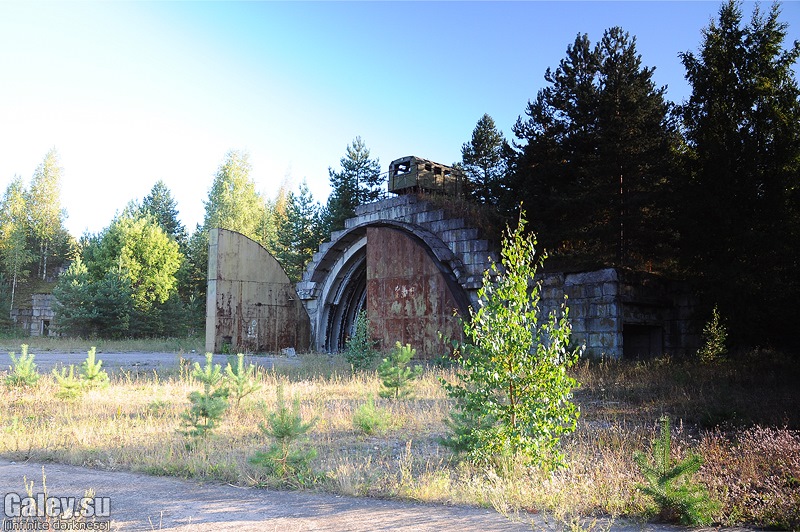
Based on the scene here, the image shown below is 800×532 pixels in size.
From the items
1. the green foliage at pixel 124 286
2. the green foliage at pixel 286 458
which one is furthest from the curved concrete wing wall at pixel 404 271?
the green foliage at pixel 124 286

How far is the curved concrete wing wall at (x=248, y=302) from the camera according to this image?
23.9 metres

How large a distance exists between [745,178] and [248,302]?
19.3 metres

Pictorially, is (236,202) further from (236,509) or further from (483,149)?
(236,509)

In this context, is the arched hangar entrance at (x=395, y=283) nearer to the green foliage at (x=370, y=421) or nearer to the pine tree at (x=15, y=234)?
the green foliage at (x=370, y=421)

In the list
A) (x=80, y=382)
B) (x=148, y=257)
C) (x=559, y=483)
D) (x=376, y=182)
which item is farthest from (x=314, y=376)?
(x=148, y=257)

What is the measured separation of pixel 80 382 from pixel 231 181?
140 ft

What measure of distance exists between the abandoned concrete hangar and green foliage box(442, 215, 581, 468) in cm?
1022

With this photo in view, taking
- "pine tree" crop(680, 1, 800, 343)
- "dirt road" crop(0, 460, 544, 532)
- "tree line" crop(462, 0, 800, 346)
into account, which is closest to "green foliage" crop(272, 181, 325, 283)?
"tree line" crop(462, 0, 800, 346)

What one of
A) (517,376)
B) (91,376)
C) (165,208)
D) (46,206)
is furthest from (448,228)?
(46,206)

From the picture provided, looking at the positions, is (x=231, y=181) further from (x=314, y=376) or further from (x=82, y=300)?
(x=314, y=376)

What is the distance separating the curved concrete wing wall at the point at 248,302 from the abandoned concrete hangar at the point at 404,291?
1.8 inches

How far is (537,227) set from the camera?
1958 cm

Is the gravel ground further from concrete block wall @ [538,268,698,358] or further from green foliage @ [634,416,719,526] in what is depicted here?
concrete block wall @ [538,268,698,358]

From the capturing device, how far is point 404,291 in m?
21.7
